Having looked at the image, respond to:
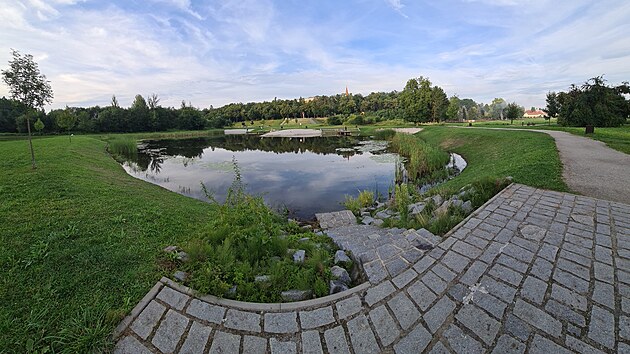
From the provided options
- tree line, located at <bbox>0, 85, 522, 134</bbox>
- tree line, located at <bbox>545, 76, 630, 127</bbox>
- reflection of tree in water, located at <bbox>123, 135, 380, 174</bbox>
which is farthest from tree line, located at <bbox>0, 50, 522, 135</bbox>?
tree line, located at <bbox>545, 76, 630, 127</bbox>

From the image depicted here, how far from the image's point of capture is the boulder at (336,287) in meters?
3.20

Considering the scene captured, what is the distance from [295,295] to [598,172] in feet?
31.5

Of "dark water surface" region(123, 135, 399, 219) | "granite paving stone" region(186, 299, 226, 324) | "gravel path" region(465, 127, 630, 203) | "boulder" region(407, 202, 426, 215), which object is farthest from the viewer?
"dark water surface" region(123, 135, 399, 219)

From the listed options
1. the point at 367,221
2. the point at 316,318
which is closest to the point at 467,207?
the point at 367,221

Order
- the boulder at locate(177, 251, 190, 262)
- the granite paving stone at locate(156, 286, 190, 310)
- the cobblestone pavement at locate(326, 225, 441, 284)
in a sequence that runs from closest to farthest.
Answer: the granite paving stone at locate(156, 286, 190, 310) → the cobblestone pavement at locate(326, 225, 441, 284) → the boulder at locate(177, 251, 190, 262)

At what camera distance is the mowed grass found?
236 cm

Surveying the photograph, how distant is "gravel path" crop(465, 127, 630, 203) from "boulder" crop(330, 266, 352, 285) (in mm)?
6069

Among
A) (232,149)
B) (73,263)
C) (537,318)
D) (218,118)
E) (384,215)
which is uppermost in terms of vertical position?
(218,118)

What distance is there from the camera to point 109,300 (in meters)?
2.75

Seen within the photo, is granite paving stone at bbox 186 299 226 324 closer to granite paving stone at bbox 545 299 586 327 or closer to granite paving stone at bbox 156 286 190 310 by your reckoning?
granite paving stone at bbox 156 286 190 310

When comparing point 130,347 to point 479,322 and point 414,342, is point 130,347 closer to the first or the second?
point 414,342

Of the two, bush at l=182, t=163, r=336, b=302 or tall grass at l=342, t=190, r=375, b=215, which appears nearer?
bush at l=182, t=163, r=336, b=302

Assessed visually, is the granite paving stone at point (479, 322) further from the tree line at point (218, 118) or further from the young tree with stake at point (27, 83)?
the tree line at point (218, 118)

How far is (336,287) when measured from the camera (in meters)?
3.24
